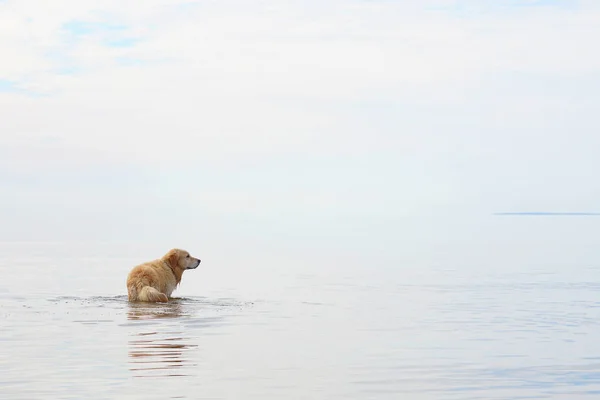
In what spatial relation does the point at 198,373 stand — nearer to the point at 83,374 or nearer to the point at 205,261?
the point at 83,374

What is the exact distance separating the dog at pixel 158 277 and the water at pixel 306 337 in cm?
→ 50

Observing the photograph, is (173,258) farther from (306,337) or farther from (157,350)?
(157,350)

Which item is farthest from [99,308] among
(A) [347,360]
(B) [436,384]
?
(B) [436,384]

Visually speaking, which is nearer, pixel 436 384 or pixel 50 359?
pixel 436 384

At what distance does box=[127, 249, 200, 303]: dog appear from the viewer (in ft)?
72.7

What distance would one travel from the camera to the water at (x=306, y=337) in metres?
11.8

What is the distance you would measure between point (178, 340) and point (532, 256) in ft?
104

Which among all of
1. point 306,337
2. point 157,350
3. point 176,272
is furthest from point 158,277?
point 157,350

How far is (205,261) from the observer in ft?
136

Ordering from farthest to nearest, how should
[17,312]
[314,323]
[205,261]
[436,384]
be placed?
[205,261] < [17,312] < [314,323] < [436,384]

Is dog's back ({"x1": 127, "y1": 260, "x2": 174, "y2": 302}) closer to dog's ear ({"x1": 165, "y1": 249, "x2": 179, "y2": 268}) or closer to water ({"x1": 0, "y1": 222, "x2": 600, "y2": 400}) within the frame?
water ({"x1": 0, "y1": 222, "x2": 600, "y2": 400})

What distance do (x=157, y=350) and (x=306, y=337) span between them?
3.05m

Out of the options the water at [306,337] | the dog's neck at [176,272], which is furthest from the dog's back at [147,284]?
the dog's neck at [176,272]

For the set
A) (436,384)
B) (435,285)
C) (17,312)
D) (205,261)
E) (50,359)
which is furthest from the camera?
(205,261)
